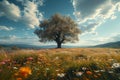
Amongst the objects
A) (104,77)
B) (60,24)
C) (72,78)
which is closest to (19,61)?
(72,78)

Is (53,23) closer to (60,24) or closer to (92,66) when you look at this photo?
(60,24)

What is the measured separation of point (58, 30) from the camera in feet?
150

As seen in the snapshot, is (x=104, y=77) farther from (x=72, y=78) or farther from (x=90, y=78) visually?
(x=72, y=78)

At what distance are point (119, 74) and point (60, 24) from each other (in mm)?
42471

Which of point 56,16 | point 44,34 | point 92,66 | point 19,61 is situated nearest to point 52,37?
point 44,34

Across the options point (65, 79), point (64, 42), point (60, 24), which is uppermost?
point (60, 24)

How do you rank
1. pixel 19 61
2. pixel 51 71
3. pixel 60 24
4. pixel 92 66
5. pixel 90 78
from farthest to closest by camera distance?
pixel 60 24
pixel 19 61
pixel 92 66
pixel 51 71
pixel 90 78

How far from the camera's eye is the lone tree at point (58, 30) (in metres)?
45.9

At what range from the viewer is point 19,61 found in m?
8.12

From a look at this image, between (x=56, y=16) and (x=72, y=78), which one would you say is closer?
(x=72, y=78)

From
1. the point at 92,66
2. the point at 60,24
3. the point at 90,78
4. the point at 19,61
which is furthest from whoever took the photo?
the point at 60,24

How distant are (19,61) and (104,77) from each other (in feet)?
15.8

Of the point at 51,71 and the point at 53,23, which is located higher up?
the point at 53,23

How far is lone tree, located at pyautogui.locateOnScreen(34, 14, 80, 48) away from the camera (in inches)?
1809
